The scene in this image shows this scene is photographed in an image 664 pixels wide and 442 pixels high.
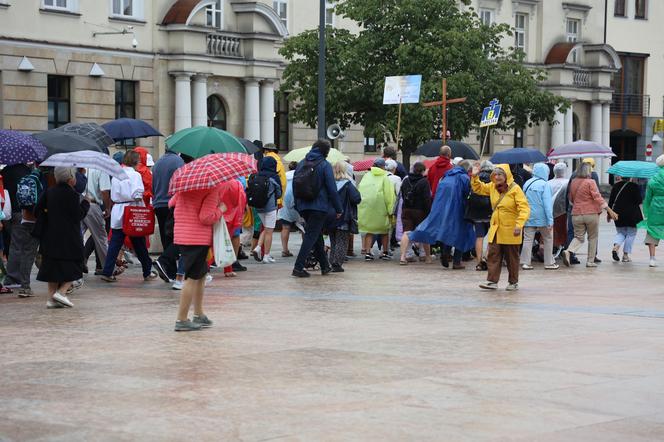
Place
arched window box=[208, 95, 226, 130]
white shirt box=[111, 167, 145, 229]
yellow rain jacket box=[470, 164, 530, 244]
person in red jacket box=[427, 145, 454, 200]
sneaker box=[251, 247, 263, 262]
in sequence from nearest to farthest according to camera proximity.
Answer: yellow rain jacket box=[470, 164, 530, 244], white shirt box=[111, 167, 145, 229], sneaker box=[251, 247, 263, 262], person in red jacket box=[427, 145, 454, 200], arched window box=[208, 95, 226, 130]

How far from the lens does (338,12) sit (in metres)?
40.7

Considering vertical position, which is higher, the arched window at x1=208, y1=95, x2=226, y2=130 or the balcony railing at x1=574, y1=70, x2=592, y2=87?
the balcony railing at x1=574, y1=70, x2=592, y2=87

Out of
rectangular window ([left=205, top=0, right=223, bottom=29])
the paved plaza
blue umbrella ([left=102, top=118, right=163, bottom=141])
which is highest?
rectangular window ([left=205, top=0, right=223, bottom=29])

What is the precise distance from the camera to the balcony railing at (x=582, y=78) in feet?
186

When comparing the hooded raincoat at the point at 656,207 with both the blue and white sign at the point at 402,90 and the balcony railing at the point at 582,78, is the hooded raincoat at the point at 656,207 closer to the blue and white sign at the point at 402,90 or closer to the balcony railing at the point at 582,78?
the blue and white sign at the point at 402,90

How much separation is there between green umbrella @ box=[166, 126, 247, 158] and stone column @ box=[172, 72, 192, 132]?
77.1ft

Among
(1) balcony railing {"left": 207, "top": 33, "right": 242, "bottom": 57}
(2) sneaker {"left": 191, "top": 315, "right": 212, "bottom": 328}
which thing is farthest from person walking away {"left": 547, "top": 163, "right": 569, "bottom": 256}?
(1) balcony railing {"left": 207, "top": 33, "right": 242, "bottom": 57}

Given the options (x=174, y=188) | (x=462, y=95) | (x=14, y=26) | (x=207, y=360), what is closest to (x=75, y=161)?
(x=174, y=188)

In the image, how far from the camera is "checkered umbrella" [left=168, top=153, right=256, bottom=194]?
41.0 feet

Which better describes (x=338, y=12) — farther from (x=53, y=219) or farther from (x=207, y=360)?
(x=207, y=360)

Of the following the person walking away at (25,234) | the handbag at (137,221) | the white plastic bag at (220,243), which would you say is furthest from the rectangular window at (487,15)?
the white plastic bag at (220,243)

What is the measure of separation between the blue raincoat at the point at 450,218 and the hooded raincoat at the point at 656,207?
9.64 ft

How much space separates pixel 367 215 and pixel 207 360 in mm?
11423

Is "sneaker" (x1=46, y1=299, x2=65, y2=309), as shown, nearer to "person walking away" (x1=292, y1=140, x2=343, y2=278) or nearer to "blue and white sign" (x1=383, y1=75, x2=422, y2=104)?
"person walking away" (x1=292, y1=140, x2=343, y2=278)
